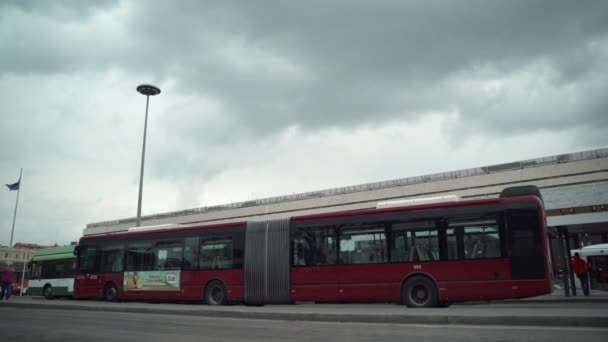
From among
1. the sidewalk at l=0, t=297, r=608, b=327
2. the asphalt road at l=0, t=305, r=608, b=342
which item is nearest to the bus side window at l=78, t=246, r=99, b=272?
the sidewalk at l=0, t=297, r=608, b=327

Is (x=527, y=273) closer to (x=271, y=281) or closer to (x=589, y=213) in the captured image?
(x=589, y=213)

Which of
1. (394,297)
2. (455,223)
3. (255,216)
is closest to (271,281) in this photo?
(394,297)

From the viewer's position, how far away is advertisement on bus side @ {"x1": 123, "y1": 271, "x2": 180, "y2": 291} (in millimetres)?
19013

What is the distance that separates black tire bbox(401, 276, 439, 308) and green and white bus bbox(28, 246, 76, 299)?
20336mm

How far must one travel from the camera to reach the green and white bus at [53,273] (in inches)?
1046

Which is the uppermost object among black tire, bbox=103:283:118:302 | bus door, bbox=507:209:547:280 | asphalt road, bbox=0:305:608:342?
bus door, bbox=507:209:547:280

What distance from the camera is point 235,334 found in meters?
8.70

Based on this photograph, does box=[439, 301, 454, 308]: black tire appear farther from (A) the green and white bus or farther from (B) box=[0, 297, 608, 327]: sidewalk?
(A) the green and white bus

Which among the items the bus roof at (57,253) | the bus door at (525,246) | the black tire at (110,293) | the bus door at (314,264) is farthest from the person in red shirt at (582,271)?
the bus roof at (57,253)

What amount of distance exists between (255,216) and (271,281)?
52895 millimetres

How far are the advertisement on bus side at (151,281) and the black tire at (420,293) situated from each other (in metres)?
9.52

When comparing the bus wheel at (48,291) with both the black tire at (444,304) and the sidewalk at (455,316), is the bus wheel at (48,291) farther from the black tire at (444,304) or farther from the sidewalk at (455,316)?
the black tire at (444,304)

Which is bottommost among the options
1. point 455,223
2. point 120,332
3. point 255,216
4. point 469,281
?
point 120,332

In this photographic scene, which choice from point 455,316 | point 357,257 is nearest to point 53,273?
point 357,257
